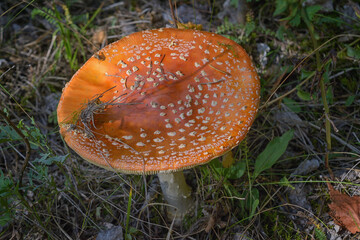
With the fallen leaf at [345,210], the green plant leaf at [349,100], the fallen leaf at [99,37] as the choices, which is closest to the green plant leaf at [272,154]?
the fallen leaf at [345,210]

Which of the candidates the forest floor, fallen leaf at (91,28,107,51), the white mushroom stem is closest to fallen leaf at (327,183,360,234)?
the forest floor

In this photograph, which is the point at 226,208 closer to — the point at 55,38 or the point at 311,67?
the point at 311,67

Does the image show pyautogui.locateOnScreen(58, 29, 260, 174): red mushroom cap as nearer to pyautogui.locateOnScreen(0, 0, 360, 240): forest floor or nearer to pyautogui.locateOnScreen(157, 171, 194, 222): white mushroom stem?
pyautogui.locateOnScreen(0, 0, 360, 240): forest floor

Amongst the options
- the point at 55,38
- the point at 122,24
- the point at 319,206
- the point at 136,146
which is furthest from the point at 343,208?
the point at 55,38

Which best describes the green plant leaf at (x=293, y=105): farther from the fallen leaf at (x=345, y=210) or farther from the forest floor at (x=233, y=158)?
the fallen leaf at (x=345, y=210)

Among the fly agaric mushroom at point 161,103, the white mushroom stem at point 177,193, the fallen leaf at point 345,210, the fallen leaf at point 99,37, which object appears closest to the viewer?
the fly agaric mushroom at point 161,103

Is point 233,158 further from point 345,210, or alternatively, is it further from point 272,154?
point 345,210

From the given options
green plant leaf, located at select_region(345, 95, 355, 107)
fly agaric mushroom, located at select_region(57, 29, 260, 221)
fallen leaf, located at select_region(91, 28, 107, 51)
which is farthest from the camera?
fallen leaf, located at select_region(91, 28, 107, 51)
